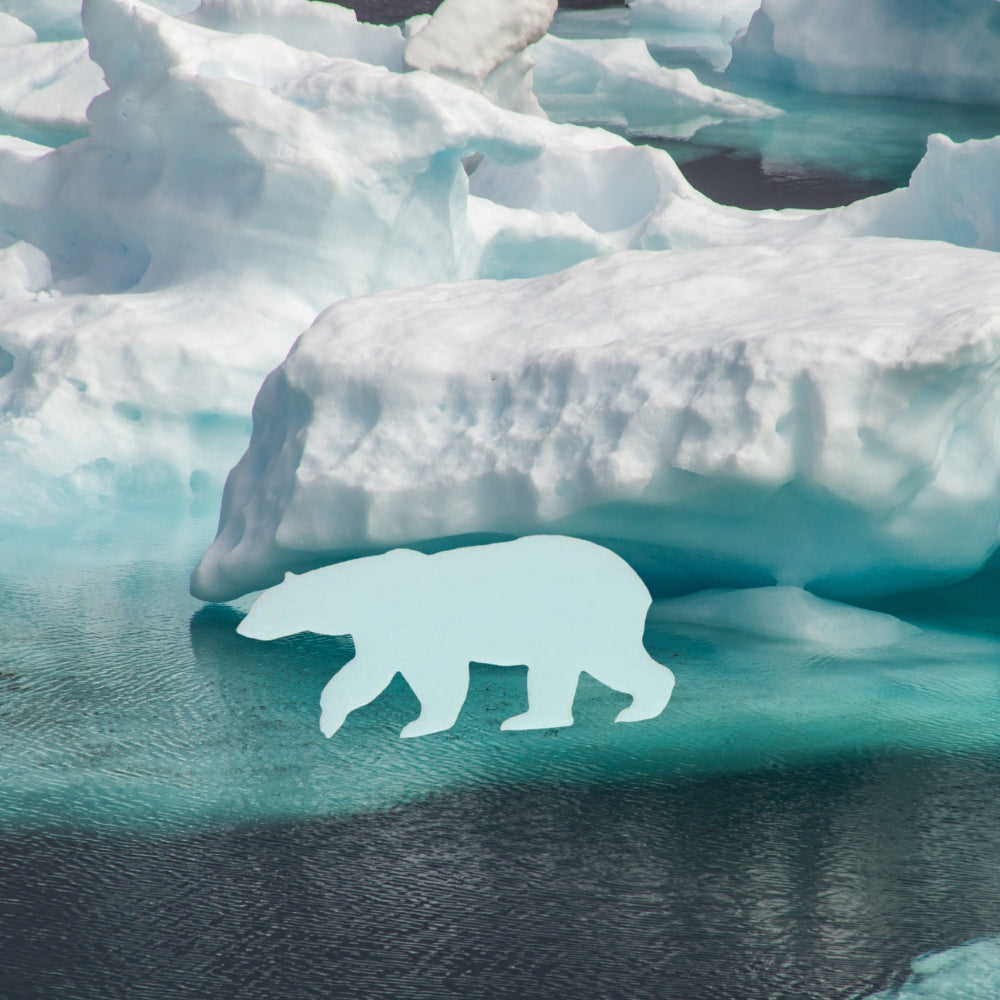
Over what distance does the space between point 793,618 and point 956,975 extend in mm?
1472

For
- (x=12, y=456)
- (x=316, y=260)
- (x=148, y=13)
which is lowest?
(x=12, y=456)

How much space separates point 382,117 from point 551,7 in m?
3.90

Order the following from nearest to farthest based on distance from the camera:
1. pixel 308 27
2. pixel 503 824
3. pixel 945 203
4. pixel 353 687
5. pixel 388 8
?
1. pixel 503 824
2. pixel 353 687
3. pixel 945 203
4. pixel 308 27
5. pixel 388 8

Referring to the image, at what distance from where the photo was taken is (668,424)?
3.35 m

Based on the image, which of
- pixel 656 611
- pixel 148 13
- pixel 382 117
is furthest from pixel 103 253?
pixel 656 611

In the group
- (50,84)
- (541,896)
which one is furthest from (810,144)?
(541,896)

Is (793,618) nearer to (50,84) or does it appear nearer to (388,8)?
(50,84)

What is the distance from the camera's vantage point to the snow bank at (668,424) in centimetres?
327

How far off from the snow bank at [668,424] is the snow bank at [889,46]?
31.6 feet

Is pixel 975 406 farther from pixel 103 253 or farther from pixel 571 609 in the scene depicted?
pixel 103 253

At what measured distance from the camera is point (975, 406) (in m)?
3.58

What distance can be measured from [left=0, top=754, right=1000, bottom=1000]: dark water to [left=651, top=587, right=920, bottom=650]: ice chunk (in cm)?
67

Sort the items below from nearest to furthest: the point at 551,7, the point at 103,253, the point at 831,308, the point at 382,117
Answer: the point at 831,308 → the point at 382,117 → the point at 103,253 → the point at 551,7

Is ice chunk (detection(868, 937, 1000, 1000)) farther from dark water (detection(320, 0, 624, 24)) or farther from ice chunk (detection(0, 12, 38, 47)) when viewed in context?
dark water (detection(320, 0, 624, 24))
